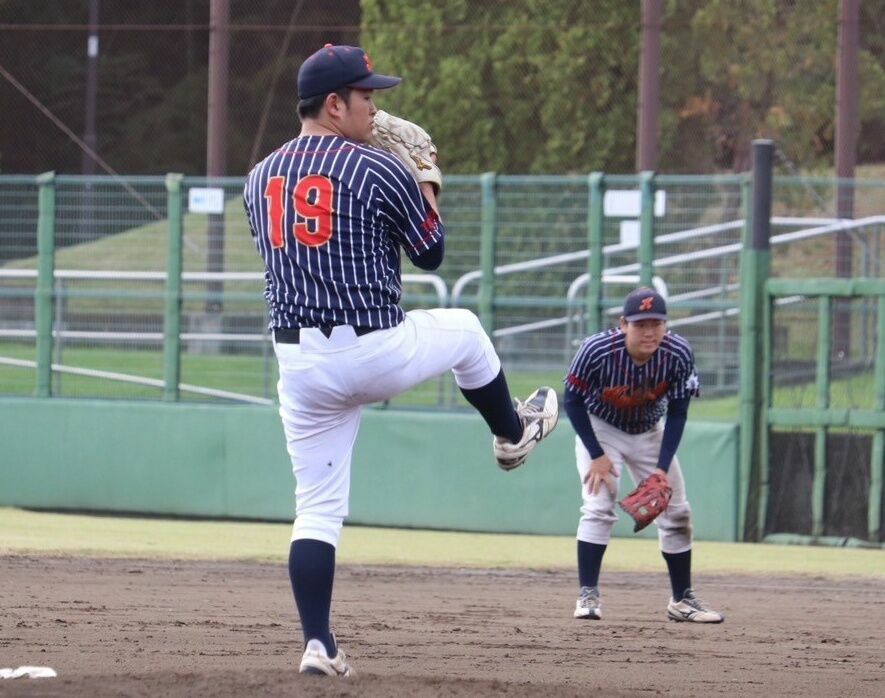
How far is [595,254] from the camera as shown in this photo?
502 inches

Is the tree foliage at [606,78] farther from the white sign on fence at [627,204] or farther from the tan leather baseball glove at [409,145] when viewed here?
the tan leather baseball glove at [409,145]

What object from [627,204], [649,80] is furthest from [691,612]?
[649,80]

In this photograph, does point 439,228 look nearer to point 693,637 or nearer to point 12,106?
point 693,637

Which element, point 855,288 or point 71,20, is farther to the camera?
point 71,20

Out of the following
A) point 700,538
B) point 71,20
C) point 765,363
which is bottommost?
point 700,538

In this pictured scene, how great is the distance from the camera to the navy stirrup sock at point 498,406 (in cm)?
596

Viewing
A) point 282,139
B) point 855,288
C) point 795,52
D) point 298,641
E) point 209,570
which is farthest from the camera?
point 282,139

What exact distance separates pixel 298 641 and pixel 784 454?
6.18 metres

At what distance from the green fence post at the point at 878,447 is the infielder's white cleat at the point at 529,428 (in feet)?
20.0

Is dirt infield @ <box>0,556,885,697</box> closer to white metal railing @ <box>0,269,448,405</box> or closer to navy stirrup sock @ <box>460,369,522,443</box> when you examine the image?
navy stirrup sock @ <box>460,369,522,443</box>

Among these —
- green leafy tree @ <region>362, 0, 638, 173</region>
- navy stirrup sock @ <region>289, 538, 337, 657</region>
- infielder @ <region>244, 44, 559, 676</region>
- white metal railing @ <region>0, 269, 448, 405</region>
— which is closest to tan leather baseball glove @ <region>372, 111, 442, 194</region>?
infielder @ <region>244, 44, 559, 676</region>

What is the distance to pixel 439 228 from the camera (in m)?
5.68

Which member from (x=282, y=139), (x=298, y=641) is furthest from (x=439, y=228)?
(x=282, y=139)

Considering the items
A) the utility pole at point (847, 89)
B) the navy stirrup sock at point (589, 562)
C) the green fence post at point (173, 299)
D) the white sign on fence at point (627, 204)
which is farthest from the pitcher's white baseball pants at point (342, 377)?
the utility pole at point (847, 89)
